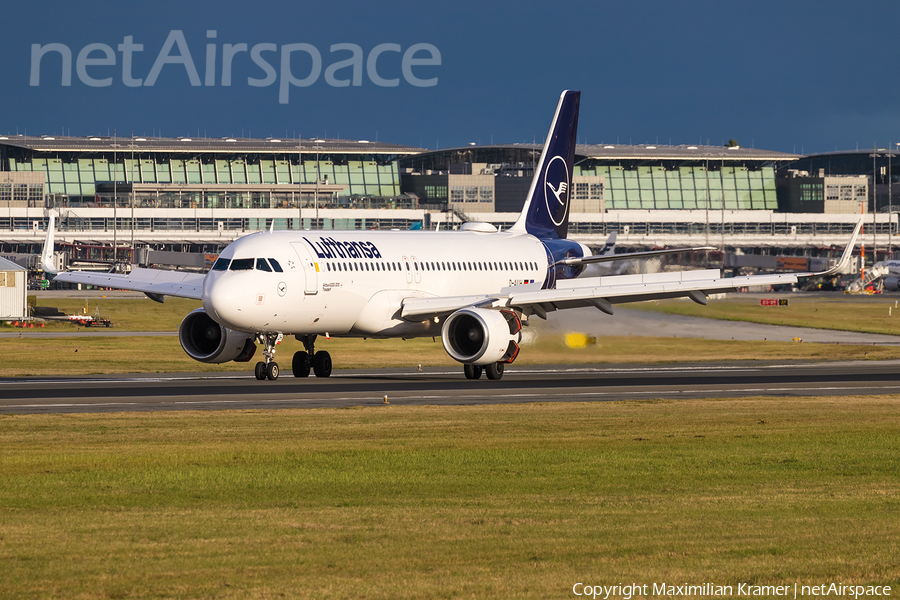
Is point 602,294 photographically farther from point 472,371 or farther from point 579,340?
point 579,340

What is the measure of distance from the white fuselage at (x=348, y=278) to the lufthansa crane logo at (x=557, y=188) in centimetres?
548

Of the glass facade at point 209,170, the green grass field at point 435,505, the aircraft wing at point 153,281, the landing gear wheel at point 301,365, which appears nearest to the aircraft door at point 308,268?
the landing gear wheel at point 301,365

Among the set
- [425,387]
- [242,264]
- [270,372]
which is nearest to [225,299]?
[242,264]

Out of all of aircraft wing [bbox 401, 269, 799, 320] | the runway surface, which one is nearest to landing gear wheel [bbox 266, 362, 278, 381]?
the runway surface

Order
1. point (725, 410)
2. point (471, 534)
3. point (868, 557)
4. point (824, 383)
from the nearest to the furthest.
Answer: point (868, 557) → point (471, 534) → point (725, 410) → point (824, 383)

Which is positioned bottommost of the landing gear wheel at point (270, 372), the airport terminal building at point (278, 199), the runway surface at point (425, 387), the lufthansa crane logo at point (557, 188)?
the runway surface at point (425, 387)

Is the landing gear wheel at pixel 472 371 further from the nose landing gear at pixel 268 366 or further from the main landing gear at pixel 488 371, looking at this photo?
the nose landing gear at pixel 268 366

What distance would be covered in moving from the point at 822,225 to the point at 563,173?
148m

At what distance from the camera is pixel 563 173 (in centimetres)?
5450

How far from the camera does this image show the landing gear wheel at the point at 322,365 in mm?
42500

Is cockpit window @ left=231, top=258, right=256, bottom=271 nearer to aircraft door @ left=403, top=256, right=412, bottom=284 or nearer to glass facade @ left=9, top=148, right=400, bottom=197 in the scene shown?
aircraft door @ left=403, top=256, right=412, bottom=284

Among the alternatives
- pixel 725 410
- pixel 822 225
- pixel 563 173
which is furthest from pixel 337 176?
pixel 725 410

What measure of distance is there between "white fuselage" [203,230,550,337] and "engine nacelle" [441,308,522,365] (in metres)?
2.48

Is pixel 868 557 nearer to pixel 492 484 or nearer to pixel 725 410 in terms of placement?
pixel 492 484
